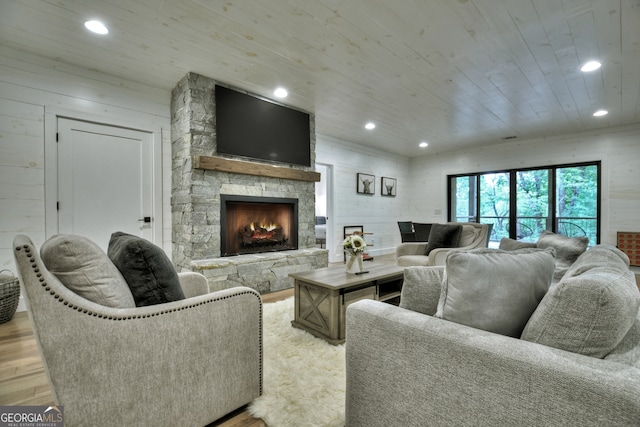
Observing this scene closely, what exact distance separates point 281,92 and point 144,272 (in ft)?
10.0

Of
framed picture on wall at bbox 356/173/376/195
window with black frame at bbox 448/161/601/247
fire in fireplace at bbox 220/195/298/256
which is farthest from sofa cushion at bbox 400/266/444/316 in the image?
window with black frame at bbox 448/161/601/247

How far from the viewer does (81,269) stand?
3.79ft

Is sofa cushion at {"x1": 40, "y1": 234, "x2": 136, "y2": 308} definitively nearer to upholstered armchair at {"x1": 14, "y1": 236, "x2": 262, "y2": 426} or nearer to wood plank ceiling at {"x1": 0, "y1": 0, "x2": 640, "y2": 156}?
upholstered armchair at {"x1": 14, "y1": 236, "x2": 262, "y2": 426}

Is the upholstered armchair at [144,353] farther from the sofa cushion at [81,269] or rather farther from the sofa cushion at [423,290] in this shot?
the sofa cushion at [423,290]

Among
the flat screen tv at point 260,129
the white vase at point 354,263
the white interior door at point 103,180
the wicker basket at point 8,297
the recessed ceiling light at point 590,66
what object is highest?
the recessed ceiling light at point 590,66

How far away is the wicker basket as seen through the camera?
8.42 ft

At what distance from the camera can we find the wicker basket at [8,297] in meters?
2.57

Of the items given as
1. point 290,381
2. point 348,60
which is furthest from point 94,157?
point 290,381

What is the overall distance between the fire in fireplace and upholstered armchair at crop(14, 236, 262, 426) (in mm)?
2263

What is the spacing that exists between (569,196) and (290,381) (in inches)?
254

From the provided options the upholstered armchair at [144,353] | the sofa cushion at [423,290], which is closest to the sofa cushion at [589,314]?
the sofa cushion at [423,290]

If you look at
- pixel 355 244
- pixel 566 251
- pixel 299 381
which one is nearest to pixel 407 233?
pixel 355 244

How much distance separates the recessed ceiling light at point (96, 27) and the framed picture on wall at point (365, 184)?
476cm

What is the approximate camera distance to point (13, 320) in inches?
106
